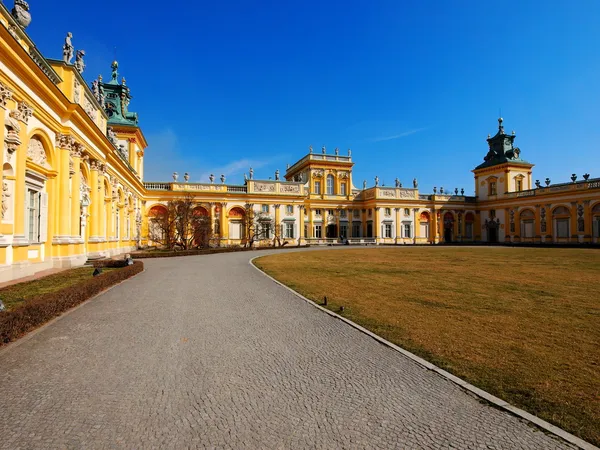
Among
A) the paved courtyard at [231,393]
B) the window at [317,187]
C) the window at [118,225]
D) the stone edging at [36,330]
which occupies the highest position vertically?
the window at [317,187]

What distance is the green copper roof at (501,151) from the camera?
214ft

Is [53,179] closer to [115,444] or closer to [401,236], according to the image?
[115,444]

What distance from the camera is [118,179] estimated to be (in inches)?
1214

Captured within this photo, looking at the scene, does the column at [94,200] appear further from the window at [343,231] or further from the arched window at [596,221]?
the arched window at [596,221]

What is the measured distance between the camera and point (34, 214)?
15.9 metres

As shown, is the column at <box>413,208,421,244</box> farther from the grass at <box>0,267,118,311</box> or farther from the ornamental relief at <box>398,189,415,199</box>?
the grass at <box>0,267,118,311</box>

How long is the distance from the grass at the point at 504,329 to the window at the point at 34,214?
11.5 m

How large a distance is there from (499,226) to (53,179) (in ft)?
220

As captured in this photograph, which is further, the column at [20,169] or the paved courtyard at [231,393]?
the column at [20,169]

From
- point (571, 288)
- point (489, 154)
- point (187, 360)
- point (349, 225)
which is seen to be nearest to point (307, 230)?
point (349, 225)

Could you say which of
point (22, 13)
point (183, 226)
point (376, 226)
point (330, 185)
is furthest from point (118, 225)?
point (376, 226)

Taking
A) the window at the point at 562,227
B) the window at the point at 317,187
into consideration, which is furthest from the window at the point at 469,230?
the window at the point at 317,187

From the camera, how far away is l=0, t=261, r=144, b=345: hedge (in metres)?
6.21

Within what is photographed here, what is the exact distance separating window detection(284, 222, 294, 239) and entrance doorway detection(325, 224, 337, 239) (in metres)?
7.59
